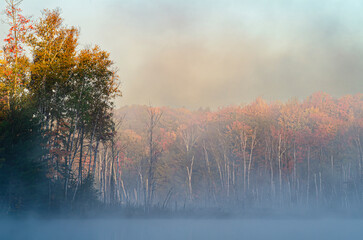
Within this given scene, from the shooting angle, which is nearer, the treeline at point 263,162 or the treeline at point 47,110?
the treeline at point 47,110

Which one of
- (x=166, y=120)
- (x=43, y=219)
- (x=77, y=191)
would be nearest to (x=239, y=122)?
(x=166, y=120)

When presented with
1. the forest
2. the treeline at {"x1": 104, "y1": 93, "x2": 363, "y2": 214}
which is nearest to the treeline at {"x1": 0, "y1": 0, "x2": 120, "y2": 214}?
the forest

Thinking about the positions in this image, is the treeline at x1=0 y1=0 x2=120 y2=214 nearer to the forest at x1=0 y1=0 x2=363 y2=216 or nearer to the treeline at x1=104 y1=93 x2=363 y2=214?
the forest at x1=0 y1=0 x2=363 y2=216

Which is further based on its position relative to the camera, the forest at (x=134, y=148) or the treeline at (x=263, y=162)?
the treeline at (x=263, y=162)

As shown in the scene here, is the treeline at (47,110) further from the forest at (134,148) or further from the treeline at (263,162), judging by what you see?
the treeline at (263,162)

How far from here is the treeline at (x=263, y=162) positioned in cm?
4019

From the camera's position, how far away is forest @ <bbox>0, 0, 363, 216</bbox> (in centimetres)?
1762

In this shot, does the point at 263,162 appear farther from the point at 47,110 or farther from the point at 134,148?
the point at 47,110

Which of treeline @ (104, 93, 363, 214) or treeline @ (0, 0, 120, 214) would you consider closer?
treeline @ (0, 0, 120, 214)

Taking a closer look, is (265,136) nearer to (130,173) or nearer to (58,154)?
(130,173)

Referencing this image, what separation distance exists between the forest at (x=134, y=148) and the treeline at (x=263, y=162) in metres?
0.16

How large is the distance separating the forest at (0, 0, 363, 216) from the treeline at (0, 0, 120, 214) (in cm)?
6

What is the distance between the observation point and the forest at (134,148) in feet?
57.8

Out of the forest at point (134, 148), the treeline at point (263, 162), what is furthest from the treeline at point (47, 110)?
the treeline at point (263, 162)
